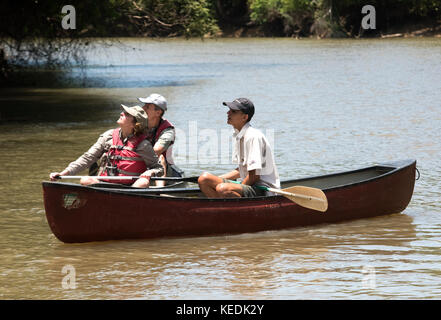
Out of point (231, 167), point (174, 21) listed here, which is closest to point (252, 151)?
point (231, 167)

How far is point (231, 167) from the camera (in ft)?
42.9

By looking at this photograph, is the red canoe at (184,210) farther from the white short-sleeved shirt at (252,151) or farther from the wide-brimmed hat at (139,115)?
the wide-brimmed hat at (139,115)

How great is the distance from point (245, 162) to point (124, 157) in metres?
1.19

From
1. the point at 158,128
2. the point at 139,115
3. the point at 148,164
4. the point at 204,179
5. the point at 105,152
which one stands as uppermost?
the point at 139,115

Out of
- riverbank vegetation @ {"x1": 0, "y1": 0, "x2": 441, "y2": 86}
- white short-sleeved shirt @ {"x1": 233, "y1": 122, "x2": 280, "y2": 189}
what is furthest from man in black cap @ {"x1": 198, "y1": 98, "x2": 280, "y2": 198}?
riverbank vegetation @ {"x1": 0, "y1": 0, "x2": 441, "y2": 86}

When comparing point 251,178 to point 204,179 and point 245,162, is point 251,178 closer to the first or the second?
point 245,162

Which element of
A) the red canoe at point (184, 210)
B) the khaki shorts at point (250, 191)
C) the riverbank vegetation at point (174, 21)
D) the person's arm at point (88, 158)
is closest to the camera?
the red canoe at point (184, 210)

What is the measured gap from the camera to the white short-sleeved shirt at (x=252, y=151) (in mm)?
8367

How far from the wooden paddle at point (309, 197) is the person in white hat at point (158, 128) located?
1318 millimetres

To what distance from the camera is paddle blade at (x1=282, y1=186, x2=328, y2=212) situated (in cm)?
881

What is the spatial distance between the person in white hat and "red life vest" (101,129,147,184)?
35cm

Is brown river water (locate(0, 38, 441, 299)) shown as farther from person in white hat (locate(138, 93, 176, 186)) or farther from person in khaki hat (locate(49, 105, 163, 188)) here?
person in white hat (locate(138, 93, 176, 186))

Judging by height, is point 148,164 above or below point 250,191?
above

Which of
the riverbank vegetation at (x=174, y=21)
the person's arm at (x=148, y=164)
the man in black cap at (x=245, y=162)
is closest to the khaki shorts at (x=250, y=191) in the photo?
the man in black cap at (x=245, y=162)
